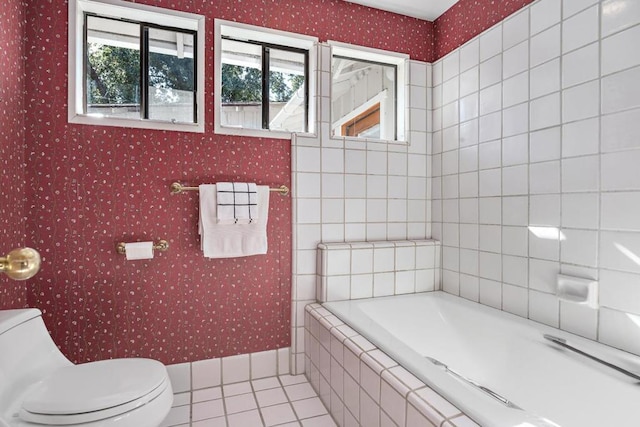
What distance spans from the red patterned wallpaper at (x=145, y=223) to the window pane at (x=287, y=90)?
0.63 ft

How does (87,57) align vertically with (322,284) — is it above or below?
above

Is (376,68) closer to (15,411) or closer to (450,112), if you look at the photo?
(450,112)

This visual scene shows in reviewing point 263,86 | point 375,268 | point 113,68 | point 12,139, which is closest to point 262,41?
point 263,86

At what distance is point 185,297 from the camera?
186cm

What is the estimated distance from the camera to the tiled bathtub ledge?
3.15 ft

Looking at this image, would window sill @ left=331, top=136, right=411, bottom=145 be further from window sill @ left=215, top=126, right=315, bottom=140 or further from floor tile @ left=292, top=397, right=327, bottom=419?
floor tile @ left=292, top=397, right=327, bottom=419

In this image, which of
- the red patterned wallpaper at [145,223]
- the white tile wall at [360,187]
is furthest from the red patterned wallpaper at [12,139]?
the white tile wall at [360,187]

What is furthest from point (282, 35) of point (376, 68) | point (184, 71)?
point (376, 68)

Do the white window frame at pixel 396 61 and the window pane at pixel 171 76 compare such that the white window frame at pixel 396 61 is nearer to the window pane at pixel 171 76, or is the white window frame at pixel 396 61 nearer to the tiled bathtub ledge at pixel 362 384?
the window pane at pixel 171 76

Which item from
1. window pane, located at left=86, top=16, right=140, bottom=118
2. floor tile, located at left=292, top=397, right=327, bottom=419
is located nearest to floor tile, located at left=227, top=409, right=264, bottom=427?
floor tile, located at left=292, top=397, right=327, bottom=419

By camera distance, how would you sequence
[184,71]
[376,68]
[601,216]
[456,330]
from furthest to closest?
[376,68]
[184,71]
[456,330]
[601,216]

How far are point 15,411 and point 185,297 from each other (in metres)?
0.86

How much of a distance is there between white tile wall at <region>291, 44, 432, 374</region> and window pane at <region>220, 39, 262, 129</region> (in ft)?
1.15

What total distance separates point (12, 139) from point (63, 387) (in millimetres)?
1107
